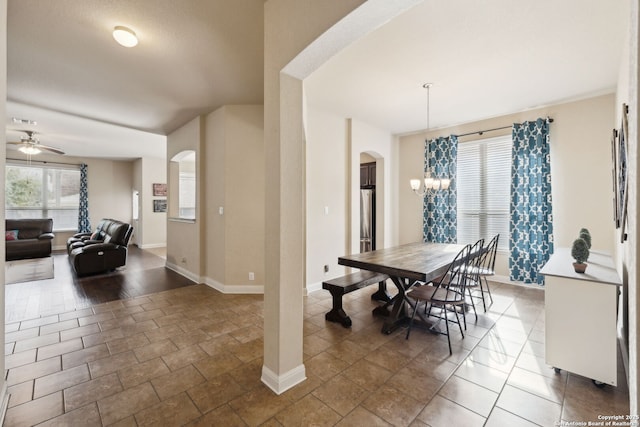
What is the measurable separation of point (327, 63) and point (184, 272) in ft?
14.1

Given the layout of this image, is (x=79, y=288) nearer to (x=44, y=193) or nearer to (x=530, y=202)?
(x=44, y=193)

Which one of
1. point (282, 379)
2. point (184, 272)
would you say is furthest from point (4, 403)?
point (184, 272)

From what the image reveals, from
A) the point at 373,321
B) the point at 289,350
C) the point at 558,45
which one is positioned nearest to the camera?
the point at 289,350

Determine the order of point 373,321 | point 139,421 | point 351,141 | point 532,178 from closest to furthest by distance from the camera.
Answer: point 139,421 → point 373,321 → point 532,178 → point 351,141

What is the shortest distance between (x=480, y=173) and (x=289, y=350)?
4584mm

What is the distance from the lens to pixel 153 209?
841 centimetres

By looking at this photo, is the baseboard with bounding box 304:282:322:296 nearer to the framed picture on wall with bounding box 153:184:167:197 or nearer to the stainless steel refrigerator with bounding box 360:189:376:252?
the stainless steel refrigerator with bounding box 360:189:376:252

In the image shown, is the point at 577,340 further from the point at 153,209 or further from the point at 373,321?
the point at 153,209

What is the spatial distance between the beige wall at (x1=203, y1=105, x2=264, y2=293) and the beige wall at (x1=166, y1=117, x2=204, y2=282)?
479 mm

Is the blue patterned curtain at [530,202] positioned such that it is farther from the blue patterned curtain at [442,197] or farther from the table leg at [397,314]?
the table leg at [397,314]

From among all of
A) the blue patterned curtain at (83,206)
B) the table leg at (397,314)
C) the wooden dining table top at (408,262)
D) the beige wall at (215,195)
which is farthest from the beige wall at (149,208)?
the table leg at (397,314)

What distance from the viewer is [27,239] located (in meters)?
6.56

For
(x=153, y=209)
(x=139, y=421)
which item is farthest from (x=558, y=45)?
(x=153, y=209)

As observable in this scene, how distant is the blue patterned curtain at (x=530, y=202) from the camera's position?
163 inches
